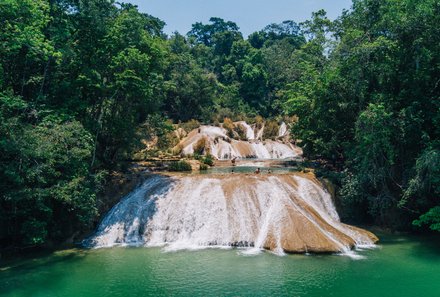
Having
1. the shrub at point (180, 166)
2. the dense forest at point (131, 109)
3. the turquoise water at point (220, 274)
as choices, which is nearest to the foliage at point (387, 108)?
the dense forest at point (131, 109)

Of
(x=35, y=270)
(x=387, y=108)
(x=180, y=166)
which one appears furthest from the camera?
(x=180, y=166)

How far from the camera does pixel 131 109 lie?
24.6 metres

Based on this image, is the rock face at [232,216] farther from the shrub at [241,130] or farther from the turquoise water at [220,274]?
the shrub at [241,130]

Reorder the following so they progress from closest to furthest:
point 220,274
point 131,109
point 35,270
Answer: point 220,274 → point 35,270 → point 131,109

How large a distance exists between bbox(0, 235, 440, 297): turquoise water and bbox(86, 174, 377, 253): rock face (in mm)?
1058

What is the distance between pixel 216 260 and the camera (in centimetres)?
1606

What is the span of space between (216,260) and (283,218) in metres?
4.24

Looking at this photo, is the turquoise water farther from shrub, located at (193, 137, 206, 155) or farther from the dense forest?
shrub, located at (193, 137, 206, 155)

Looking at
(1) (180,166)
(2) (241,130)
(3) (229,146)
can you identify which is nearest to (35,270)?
(1) (180,166)

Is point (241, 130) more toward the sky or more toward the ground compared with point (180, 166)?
more toward the sky

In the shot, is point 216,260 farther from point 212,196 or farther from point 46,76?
point 46,76

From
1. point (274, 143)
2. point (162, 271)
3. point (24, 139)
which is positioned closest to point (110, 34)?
point (24, 139)

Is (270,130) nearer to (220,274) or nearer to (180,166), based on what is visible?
(180,166)

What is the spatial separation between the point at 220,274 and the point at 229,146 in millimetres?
25898
